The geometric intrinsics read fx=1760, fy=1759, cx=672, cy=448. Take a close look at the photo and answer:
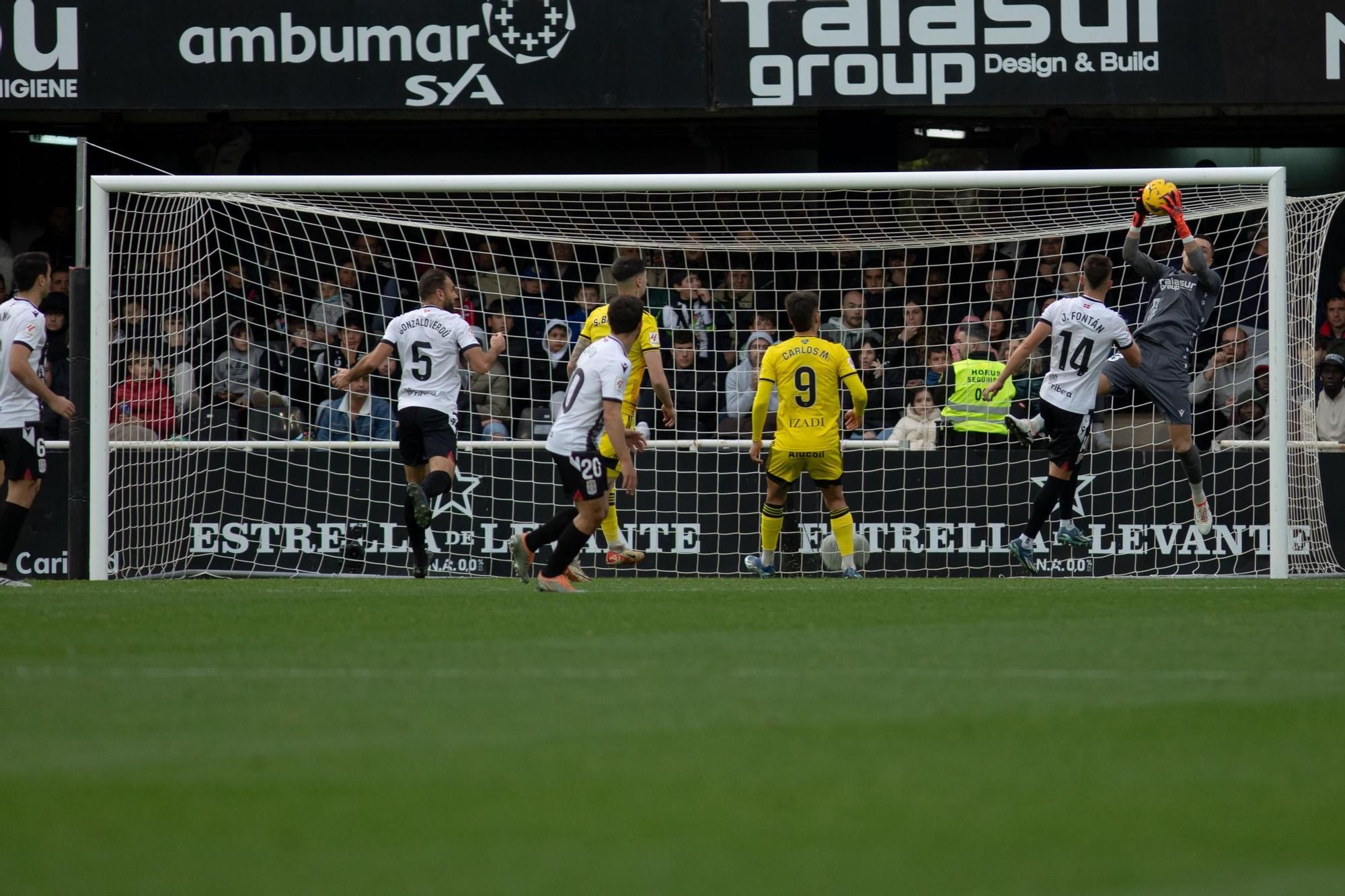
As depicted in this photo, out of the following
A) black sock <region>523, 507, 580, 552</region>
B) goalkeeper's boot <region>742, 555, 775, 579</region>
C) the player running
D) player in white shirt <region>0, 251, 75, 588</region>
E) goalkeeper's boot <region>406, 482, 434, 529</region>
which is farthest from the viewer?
goalkeeper's boot <region>742, 555, 775, 579</region>

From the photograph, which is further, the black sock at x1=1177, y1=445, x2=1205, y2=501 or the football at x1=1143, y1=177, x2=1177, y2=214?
the black sock at x1=1177, y1=445, x2=1205, y2=501

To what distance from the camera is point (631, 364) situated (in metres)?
11.4

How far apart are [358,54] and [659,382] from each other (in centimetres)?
474

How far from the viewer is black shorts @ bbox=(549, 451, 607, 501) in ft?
29.9

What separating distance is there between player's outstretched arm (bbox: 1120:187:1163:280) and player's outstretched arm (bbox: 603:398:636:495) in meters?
4.20

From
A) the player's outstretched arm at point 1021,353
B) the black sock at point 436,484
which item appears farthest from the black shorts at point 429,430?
the player's outstretched arm at point 1021,353

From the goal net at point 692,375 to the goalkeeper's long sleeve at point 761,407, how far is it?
1.23 meters

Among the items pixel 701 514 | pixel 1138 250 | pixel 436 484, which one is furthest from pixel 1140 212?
pixel 436 484

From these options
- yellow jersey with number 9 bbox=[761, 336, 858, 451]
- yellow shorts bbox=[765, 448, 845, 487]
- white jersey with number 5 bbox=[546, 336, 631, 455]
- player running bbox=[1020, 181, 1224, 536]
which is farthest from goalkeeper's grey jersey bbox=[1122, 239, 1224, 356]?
white jersey with number 5 bbox=[546, 336, 631, 455]

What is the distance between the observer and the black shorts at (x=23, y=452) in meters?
10.9

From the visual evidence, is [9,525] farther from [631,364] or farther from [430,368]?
[631,364]

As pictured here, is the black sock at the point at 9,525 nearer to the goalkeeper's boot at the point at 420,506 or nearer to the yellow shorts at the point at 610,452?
the goalkeeper's boot at the point at 420,506

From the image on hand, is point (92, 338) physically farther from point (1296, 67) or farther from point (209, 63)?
point (1296, 67)

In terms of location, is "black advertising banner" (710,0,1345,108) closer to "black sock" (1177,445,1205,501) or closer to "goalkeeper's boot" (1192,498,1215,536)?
"black sock" (1177,445,1205,501)
